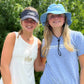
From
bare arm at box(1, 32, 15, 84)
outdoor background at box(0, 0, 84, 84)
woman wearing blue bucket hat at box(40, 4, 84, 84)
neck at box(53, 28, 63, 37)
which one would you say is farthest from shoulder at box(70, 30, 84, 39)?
outdoor background at box(0, 0, 84, 84)

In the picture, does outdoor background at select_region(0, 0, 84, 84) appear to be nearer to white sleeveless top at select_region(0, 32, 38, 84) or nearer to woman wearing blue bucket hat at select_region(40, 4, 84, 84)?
white sleeveless top at select_region(0, 32, 38, 84)

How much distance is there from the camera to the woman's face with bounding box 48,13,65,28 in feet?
8.96

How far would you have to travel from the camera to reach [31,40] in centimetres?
312

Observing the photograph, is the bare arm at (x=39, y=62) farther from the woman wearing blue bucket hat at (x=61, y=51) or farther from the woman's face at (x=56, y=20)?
the woman's face at (x=56, y=20)

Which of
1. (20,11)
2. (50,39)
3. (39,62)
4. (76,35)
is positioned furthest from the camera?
(20,11)

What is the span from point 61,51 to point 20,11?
5.63 feet

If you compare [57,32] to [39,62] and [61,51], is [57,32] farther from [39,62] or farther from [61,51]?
[39,62]

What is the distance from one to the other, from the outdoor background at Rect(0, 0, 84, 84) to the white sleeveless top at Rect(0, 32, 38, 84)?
3.82ft

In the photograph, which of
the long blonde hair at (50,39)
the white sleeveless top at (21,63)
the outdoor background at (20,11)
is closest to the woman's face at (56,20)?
the long blonde hair at (50,39)

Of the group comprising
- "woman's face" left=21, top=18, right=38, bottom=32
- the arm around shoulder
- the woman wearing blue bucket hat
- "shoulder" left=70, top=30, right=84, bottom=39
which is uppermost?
"woman's face" left=21, top=18, right=38, bottom=32

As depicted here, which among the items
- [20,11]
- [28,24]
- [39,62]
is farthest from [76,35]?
[20,11]

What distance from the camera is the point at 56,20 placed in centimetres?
273

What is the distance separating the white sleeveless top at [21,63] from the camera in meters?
2.90

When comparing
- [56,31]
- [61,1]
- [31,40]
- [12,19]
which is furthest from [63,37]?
[61,1]
